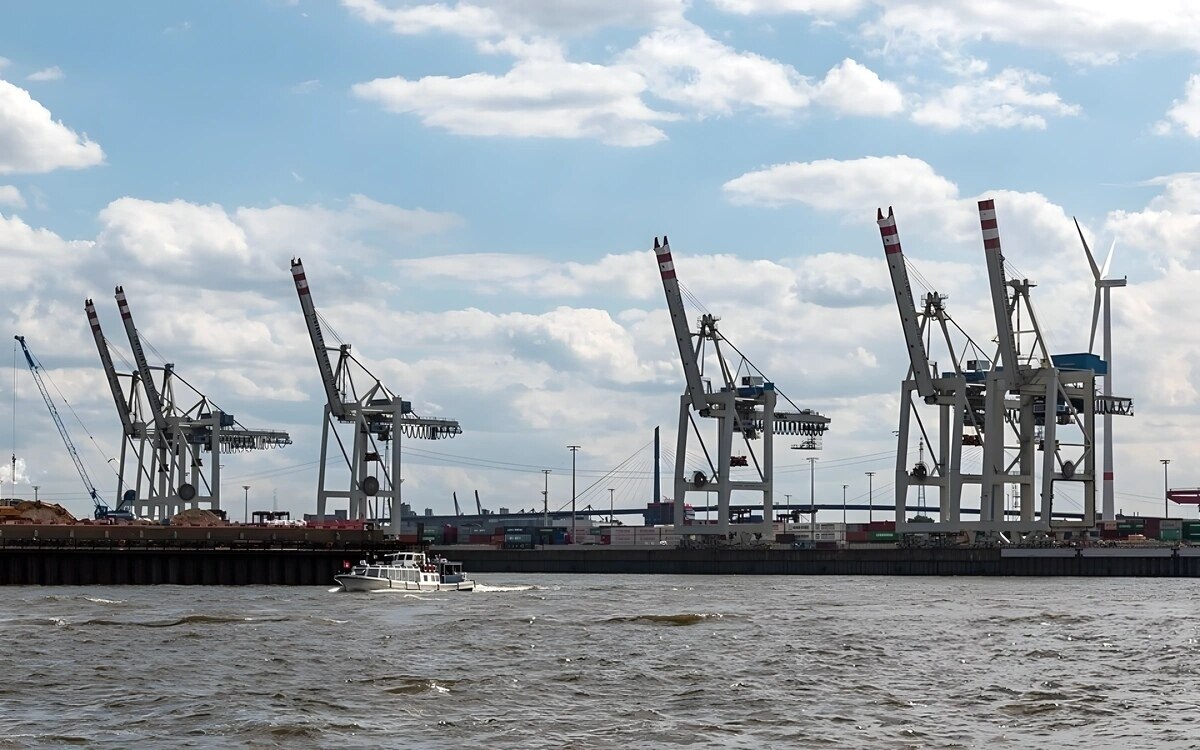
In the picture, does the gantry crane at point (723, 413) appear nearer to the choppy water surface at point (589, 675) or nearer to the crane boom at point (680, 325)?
the crane boom at point (680, 325)

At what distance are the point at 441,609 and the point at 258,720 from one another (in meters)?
42.0

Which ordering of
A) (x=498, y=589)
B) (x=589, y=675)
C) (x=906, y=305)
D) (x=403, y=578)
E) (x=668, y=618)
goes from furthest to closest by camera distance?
(x=906, y=305), (x=498, y=589), (x=403, y=578), (x=668, y=618), (x=589, y=675)

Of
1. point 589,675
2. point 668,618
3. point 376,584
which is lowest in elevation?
point 668,618

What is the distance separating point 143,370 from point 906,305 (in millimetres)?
88487

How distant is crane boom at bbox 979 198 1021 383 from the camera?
14750cm

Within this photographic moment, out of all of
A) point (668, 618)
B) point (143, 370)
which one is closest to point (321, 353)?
point (143, 370)

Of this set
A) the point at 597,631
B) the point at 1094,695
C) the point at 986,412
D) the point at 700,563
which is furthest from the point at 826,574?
the point at 1094,695

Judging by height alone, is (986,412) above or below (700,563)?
above

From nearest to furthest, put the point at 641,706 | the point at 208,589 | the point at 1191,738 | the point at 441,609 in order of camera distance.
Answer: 1. the point at 1191,738
2. the point at 641,706
3. the point at 441,609
4. the point at 208,589

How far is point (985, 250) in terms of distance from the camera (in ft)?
487

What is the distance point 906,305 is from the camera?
507 feet

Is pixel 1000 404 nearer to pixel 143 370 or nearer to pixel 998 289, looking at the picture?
pixel 998 289

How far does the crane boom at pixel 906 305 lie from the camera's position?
154 m

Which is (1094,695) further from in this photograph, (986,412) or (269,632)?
(986,412)
